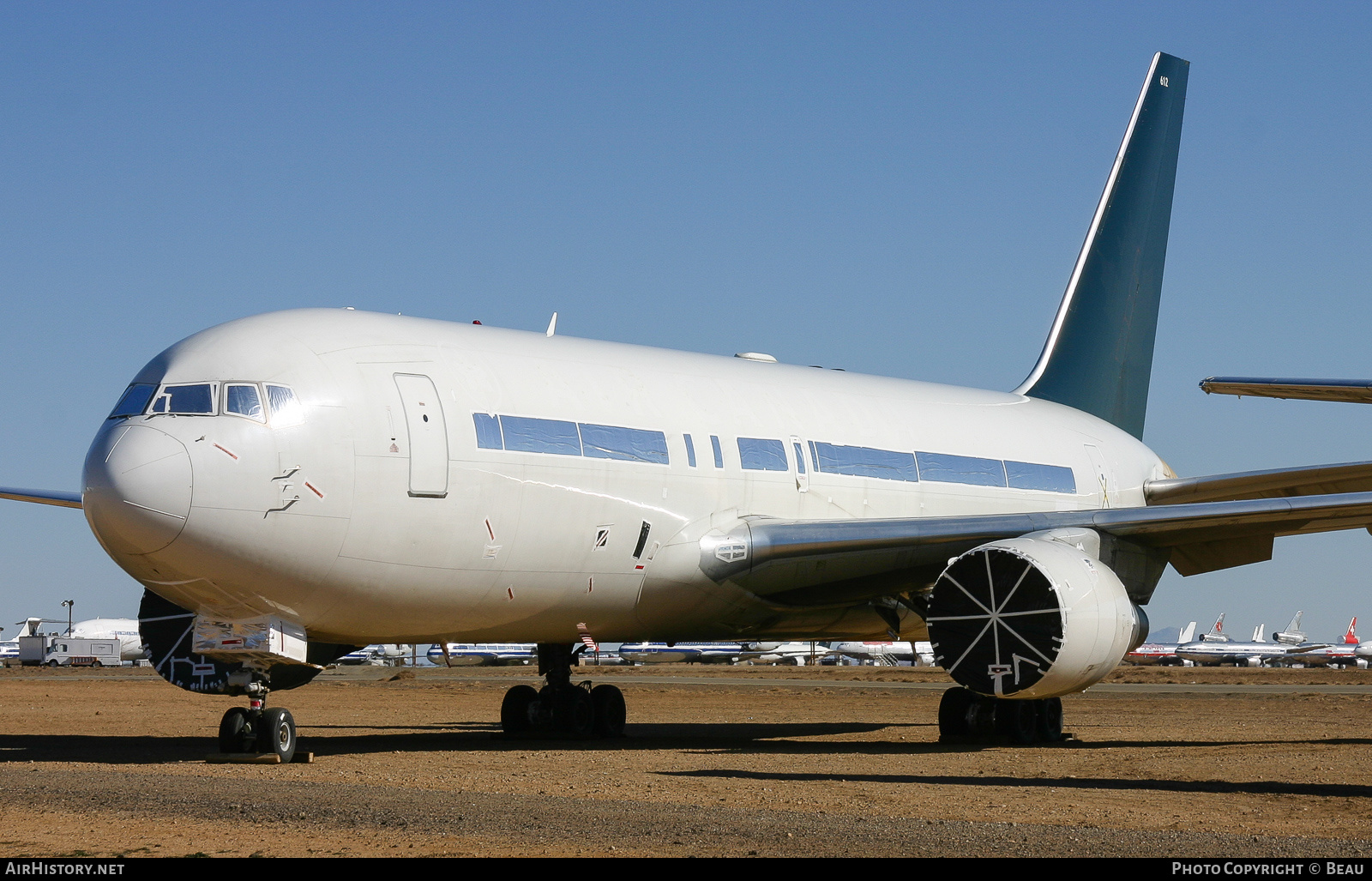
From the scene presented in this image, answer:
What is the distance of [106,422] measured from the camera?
41.6 ft

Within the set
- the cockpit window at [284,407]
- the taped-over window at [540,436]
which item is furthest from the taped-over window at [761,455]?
the cockpit window at [284,407]

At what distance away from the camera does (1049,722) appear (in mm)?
16766

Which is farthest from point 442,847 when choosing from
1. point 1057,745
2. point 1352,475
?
point 1352,475

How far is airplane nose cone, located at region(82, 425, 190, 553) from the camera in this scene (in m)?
11.8

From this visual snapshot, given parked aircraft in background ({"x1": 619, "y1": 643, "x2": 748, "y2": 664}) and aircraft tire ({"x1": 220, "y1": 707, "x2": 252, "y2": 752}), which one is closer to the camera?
aircraft tire ({"x1": 220, "y1": 707, "x2": 252, "y2": 752})

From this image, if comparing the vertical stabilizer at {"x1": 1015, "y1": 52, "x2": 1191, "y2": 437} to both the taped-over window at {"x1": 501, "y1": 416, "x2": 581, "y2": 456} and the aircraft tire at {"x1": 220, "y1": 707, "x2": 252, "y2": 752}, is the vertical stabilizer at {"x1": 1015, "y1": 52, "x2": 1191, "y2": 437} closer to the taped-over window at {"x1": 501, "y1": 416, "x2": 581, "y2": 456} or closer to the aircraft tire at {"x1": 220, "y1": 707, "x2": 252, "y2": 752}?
the taped-over window at {"x1": 501, "y1": 416, "x2": 581, "y2": 456}

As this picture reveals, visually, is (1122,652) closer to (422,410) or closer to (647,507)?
(647,507)

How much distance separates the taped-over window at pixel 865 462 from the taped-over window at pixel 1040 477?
206 centimetres

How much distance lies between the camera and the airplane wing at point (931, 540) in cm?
1476

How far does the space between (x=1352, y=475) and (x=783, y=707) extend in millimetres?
12504

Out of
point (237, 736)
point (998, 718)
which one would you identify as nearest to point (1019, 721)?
point (998, 718)

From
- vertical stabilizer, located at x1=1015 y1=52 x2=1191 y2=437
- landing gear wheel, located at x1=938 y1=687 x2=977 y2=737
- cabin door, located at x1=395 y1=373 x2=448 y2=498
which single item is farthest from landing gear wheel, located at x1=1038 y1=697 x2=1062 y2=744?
cabin door, located at x1=395 y1=373 x2=448 y2=498

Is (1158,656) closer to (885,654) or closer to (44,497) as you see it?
(885,654)

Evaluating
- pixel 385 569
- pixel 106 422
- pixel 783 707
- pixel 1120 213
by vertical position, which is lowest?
pixel 783 707
